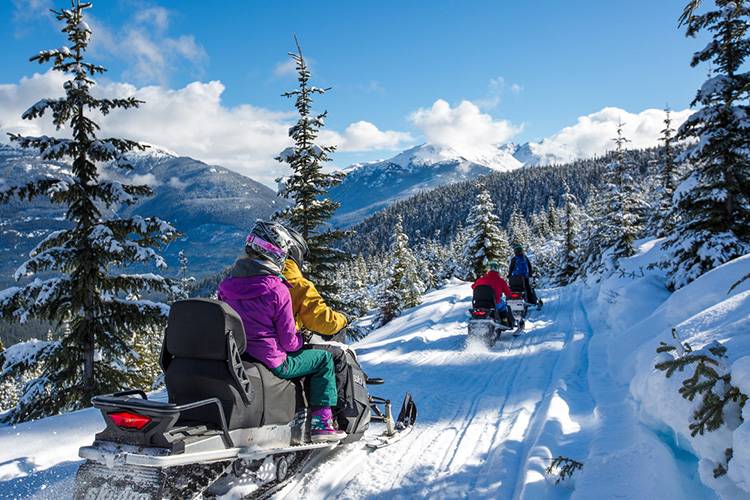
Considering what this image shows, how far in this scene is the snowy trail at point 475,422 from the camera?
143 inches

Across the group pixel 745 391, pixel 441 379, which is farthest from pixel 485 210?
pixel 745 391

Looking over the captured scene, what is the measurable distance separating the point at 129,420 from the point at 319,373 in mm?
1685

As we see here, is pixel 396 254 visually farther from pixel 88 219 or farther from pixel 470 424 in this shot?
pixel 470 424

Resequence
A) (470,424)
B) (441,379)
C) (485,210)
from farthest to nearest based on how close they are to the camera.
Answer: (485,210) < (441,379) < (470,424)

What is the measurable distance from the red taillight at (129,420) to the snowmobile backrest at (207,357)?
396 millimetres

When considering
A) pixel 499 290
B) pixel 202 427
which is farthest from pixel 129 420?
pixel 499 290

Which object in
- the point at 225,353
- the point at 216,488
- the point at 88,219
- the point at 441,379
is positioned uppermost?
the point at 88,219

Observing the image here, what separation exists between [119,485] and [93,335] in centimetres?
760

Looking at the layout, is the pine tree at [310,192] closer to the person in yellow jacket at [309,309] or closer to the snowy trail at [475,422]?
the snowy trail at [475,422]

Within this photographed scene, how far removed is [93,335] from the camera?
343 inches

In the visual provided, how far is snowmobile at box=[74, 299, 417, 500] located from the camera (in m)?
2.52

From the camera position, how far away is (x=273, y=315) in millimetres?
3438

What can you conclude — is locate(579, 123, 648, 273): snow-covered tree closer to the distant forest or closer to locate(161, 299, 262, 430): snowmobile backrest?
locate(161, 299, 262, 430): snowmobile backrest

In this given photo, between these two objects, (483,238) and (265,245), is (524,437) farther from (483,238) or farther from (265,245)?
(483,238)
